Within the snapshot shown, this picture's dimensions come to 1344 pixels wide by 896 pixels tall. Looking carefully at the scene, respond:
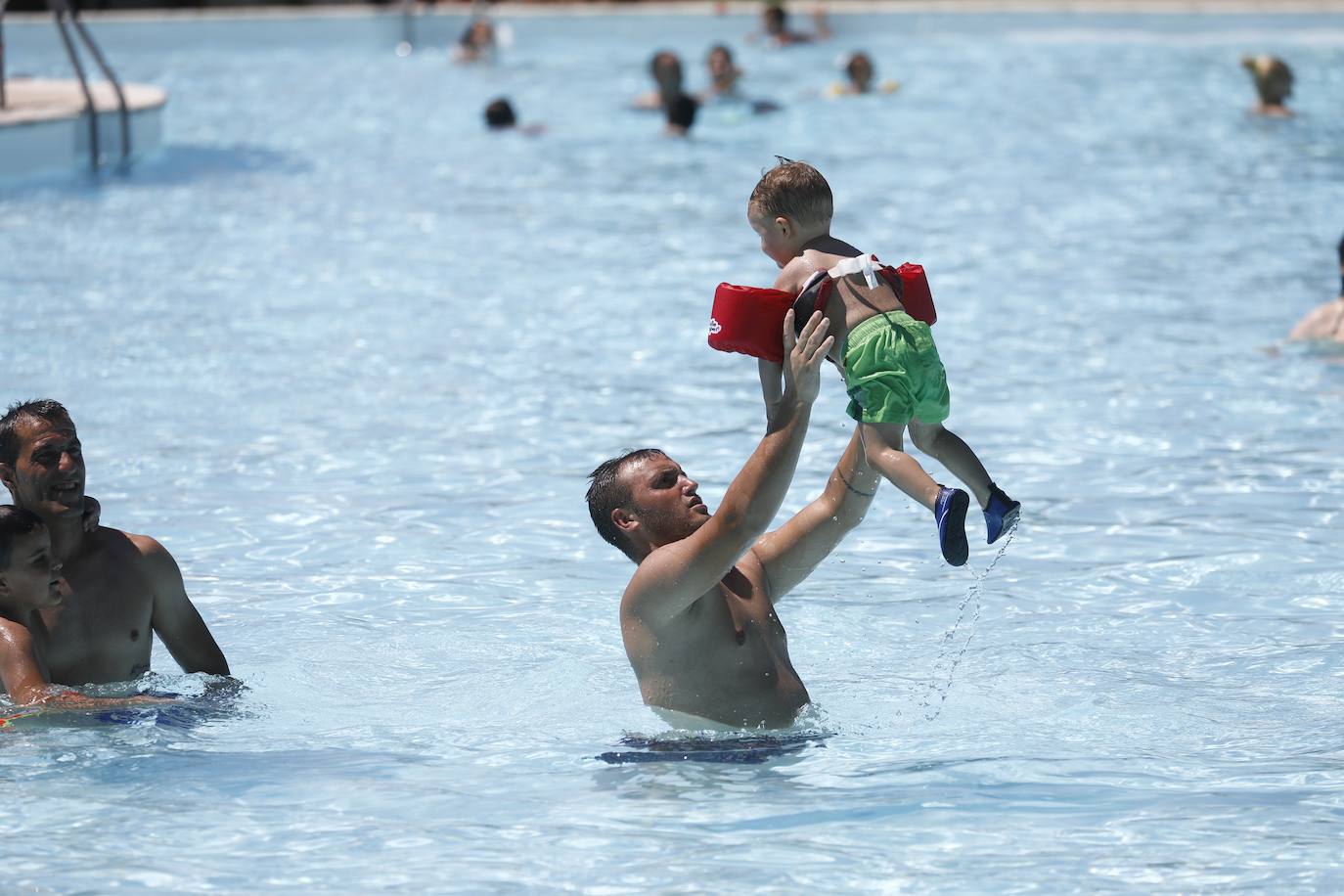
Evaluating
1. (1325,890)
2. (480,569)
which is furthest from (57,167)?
(1325,890)

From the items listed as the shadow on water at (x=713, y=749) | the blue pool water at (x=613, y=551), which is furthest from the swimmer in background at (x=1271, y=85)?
the shadow on water at (x=713, y=749)

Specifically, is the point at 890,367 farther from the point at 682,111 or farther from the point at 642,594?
the point at 682,111

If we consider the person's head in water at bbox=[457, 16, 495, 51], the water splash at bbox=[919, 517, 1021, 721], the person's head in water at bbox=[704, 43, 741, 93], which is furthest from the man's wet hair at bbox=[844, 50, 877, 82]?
the water splash at bbox=[919, 517, 1021, 721]

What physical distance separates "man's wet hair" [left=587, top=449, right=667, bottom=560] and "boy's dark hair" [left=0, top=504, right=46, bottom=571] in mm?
1298

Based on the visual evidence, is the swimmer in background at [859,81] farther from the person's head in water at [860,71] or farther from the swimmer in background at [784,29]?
the swimmer in background at [784,29]

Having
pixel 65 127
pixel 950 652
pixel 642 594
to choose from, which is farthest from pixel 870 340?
pixel 65 127

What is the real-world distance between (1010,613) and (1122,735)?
112 cm

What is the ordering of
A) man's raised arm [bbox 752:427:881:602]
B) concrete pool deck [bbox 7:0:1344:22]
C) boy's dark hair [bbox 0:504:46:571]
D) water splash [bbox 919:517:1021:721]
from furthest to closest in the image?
concrete pool deck [bbox 7:0:1344:22]
water splash [bbox 919:517:1021:721]
man's raised arm [bbox 752:427:881:602]
boy's dark hair [bbox 0:504:46:571]

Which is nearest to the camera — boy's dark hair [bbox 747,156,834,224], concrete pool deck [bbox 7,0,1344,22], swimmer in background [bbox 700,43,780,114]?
boy's dark hair [bbox 747,156,834,224]

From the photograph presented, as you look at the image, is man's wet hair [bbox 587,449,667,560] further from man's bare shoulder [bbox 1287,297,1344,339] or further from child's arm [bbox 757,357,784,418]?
man's bare shoulder [bbox 1287,297,1344,339]

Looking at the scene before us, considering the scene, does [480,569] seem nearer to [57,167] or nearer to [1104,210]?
[1104,210]

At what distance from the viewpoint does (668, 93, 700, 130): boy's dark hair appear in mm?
15477

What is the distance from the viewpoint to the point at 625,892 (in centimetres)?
382

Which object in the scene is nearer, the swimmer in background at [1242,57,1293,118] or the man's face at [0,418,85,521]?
the man's face at [0,418,85,521]
